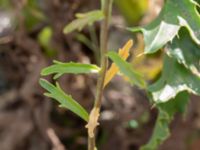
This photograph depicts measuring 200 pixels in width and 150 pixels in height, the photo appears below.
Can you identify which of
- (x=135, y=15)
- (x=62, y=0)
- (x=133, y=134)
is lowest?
(x=133, y=134)

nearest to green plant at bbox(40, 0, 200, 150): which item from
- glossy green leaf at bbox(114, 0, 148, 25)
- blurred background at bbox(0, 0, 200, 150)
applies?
blurred background at bbox(0, 0, 200, 150)

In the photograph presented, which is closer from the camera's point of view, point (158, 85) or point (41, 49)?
point (158, 85)

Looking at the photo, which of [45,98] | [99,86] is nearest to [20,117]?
[45,98]

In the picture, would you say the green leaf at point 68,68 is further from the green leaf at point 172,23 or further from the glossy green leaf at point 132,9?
the glossy green leaf at point 132,9

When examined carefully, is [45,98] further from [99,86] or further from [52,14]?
[99,86]

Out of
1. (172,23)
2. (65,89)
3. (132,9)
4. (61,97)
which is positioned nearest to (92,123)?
(61,97)

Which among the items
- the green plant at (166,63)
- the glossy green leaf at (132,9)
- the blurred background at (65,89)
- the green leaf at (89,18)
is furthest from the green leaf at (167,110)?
the glossy green leaf at (132,9)

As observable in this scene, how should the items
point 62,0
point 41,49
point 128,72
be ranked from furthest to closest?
point 41,49 < point 62,0 < point 128,72
